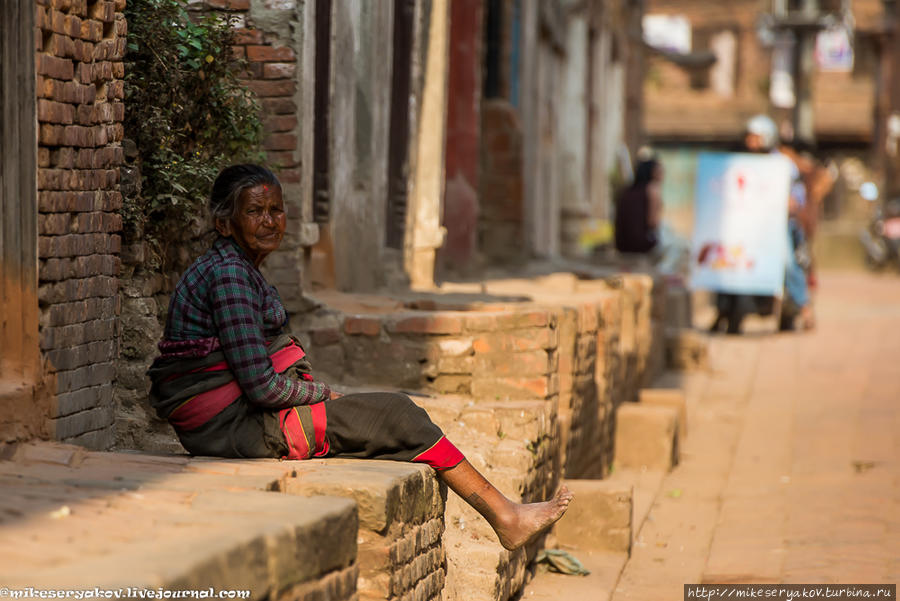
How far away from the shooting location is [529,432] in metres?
6.10

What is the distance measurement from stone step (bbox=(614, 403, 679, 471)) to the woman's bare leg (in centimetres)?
390

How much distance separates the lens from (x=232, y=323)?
14.7 ft

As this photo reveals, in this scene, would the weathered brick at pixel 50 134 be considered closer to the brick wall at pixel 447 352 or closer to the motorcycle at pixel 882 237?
the brick wall at pixel 447 352

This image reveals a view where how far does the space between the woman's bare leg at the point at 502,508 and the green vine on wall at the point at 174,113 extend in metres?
1.64

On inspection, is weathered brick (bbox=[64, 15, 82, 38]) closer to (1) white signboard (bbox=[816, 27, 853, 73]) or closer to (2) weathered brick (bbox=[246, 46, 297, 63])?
(2) weathered brick (bbox=[246, 46, 297, 63])

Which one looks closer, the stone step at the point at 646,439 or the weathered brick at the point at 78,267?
the weathered brick at the point at 78,267

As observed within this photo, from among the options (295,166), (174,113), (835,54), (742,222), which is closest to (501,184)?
(742,222)

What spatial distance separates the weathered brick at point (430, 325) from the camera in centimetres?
652

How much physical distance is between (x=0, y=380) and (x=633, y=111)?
65.4 feet

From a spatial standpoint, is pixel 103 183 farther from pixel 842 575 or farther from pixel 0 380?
pixel 842 575

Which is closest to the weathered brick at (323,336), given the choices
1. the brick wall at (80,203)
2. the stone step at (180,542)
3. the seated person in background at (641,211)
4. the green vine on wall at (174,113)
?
the green vine on wall at (174,113)

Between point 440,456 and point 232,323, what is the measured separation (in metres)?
0.82

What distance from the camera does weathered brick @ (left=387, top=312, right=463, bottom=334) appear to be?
21.4 ft

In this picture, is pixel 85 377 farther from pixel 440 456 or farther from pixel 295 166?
pixel 295 166
